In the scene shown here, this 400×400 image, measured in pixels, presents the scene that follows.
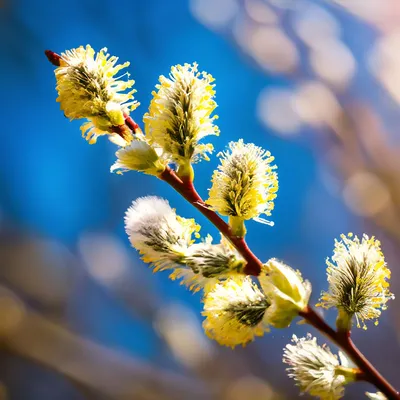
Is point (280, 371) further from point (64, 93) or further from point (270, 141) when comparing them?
point (64, 93)

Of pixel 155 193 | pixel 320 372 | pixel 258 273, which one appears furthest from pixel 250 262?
pixel 155 193

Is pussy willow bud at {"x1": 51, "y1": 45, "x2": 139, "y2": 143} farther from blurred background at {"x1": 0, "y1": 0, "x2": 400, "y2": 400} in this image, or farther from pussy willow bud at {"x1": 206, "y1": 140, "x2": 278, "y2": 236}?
blurred background at {"x1": 0, "y1": 0, "x2": 400, "y2": 400}

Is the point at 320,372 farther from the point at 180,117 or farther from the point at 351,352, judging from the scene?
the point at 180,117

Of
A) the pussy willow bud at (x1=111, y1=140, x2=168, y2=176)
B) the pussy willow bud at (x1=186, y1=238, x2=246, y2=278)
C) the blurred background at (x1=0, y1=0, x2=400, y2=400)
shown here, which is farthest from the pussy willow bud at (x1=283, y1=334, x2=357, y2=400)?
the blurred background at (x1=0, y1=0, x2=400, y2=400)

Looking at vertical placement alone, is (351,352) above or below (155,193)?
below

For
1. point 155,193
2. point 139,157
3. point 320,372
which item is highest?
point 155,193

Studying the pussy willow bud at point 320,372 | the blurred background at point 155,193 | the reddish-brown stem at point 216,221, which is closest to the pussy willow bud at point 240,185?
the reddish-brown stem at point 216,221

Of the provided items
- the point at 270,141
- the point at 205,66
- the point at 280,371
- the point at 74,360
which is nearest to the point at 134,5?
the point at 205,66

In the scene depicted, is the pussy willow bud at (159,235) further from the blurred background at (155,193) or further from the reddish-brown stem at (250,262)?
the blurred background at (155,193)

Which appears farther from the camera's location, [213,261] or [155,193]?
[155,193]
